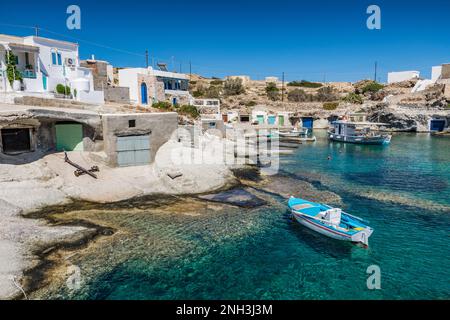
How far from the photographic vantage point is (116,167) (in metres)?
28.7

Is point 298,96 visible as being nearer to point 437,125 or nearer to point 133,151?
point 437,125

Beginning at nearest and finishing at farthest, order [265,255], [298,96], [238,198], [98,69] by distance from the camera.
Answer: [265,255], [238,198], [98,69], [298,96]

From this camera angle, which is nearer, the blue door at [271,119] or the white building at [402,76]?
the blue door at [271,119]

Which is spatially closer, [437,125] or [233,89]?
[437,125]

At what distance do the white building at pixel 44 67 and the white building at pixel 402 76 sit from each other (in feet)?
309

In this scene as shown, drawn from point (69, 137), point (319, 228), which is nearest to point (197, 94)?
point (69, 137)

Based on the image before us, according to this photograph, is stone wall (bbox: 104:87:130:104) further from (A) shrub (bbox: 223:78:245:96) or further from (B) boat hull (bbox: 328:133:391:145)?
(A) shrub (bbox: 223:78:245:96)

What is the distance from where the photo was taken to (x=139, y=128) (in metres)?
29.3

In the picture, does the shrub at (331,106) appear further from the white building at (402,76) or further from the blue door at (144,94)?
the blue door at (144,94)

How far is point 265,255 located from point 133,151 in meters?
16.9

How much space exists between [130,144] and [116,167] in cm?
224

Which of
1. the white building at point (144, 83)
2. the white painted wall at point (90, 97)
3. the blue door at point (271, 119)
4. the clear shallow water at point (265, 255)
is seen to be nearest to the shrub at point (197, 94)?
the blue door at point (271, 119)

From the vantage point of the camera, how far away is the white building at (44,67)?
3356 cm

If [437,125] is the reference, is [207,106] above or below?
above
